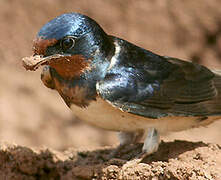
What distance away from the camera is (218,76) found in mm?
3588

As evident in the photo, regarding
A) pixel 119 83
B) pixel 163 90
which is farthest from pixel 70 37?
pixel 163 90

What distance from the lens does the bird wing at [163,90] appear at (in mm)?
3074

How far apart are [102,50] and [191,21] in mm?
3553

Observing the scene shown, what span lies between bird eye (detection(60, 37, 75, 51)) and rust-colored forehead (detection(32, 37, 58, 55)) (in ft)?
0.16

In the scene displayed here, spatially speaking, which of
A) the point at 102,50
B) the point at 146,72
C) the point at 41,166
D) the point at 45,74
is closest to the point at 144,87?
the point at 146,72

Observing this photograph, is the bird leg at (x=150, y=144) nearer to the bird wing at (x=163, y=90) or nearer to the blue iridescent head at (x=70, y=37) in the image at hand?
the bird wing at (x=163, y=90)

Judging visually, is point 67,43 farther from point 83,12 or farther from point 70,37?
point 83,12

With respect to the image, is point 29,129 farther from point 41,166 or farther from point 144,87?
point 144,87

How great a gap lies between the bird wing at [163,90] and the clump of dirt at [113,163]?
275 millimetres

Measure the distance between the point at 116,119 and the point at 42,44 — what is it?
0.62 meters

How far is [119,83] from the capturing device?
3.09 metres

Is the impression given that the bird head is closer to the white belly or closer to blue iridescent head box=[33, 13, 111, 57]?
blue iridescent head box=[33, 13, 111, 57]

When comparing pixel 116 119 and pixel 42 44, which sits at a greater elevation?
pixel 42 44

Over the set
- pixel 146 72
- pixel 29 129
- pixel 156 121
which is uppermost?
pixel 29 129
